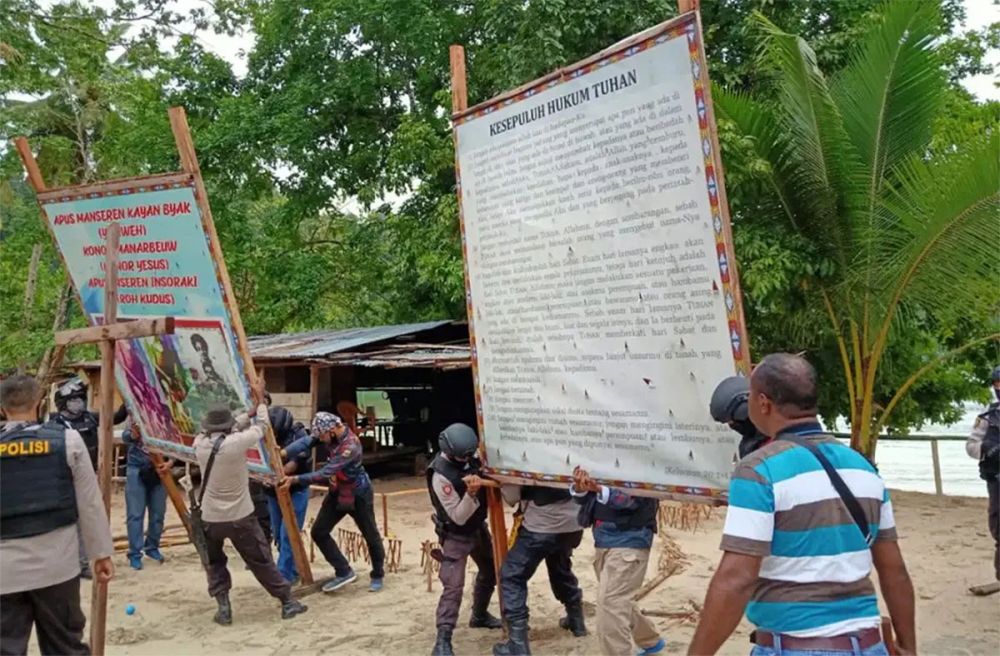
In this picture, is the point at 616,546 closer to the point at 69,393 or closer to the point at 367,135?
the point at 69,393

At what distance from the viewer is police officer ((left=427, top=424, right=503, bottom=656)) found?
206 inches

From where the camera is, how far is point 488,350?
5.04 metres

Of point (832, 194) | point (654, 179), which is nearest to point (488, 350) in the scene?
point (654, 179)

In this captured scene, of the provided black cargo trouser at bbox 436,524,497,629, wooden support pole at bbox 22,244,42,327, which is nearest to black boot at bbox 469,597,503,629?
black cargo trouser at bbox 436,524,497,629

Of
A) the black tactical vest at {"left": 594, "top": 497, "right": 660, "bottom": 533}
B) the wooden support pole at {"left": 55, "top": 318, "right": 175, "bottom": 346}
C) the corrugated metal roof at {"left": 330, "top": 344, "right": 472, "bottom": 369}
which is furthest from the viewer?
the corrugated metal roof at {"left": 330, "top": 344, "right": 472, "bottom": 369}

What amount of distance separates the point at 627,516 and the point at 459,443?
114 cm

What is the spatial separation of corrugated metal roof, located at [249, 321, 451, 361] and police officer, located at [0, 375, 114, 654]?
8.60 meters

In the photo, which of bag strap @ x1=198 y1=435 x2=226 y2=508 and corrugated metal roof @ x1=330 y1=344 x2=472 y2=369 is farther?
corrugated metal roof @ x1=330 y1=344 x2=472 y2=369

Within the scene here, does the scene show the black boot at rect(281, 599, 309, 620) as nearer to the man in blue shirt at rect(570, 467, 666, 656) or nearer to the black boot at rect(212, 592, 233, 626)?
the black boot at rect(212, 592, 233, 626)

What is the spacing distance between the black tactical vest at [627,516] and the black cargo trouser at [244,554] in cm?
281

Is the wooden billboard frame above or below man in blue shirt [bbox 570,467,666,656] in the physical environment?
above

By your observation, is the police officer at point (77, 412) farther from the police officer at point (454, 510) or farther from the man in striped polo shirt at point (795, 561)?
the man in striped polo shirt at point (795, 561)

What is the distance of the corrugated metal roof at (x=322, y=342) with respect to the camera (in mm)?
13086

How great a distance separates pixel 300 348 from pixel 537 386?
967cm
